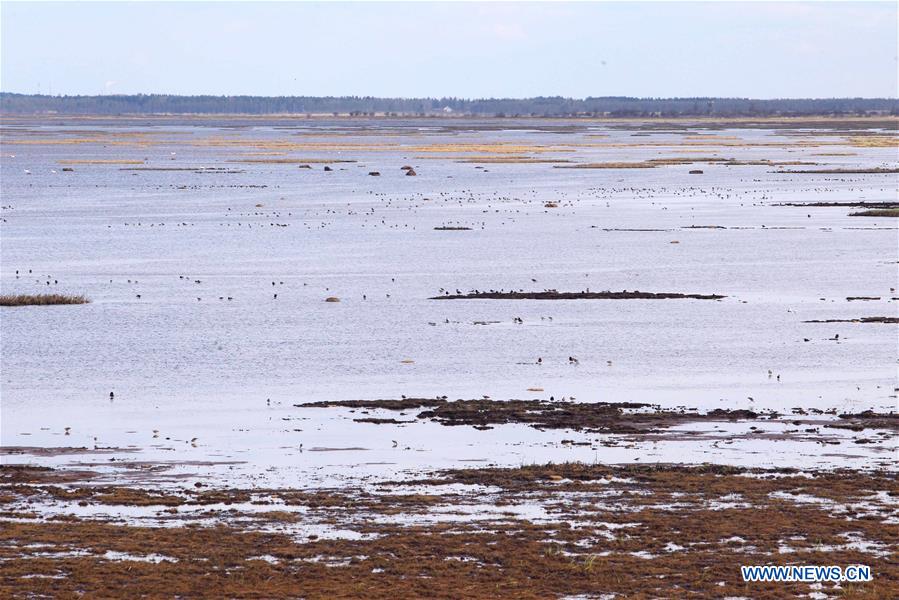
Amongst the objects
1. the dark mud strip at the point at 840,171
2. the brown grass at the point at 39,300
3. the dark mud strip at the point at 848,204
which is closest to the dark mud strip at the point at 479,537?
the brown grass at the point at 39,300

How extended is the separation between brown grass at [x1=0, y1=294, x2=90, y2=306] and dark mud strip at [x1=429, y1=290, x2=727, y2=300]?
837 cm

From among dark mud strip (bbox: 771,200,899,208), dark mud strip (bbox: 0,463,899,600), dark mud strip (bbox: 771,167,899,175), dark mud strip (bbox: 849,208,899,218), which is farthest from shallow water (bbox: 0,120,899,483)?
dark mud strip (bbox: 771,167,899,175)

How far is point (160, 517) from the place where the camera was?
15680 mm

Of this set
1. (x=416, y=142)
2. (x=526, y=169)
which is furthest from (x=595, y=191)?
(x=416, y=142)

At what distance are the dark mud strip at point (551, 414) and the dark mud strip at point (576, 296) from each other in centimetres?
1302

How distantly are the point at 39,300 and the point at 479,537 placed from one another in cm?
2238

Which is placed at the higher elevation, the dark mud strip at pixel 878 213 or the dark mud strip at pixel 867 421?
the dark mud strip at pixel 878 213

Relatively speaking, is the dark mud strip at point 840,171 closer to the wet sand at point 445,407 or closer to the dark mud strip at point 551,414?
the wet sand at point 445,407

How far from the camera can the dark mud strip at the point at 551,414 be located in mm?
21172

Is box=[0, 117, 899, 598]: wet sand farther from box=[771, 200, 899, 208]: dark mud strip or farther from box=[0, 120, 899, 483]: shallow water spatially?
box=[771, 200, 899, 208]: dark mud strip

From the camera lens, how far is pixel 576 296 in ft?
118

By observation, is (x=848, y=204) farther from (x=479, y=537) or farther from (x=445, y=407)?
(x=479, y=537)

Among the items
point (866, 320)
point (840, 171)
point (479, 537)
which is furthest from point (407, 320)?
point (840, 171)

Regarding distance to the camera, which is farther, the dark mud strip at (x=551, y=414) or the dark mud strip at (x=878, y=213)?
the dark mud strip at (x=878, y=213)
